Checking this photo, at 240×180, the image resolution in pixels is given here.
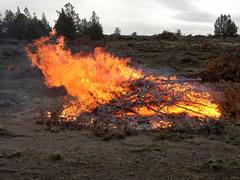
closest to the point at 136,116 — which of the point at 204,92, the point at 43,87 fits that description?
the point at 204,92

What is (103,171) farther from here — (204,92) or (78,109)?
(204,92)

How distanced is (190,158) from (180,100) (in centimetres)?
495

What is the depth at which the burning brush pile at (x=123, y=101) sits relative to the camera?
12289mm

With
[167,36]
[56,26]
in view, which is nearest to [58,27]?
[56,26]

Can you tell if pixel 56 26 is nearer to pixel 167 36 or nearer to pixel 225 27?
pixel 167 36

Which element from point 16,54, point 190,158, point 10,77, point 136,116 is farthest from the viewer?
point 16,54

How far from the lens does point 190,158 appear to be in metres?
8.61

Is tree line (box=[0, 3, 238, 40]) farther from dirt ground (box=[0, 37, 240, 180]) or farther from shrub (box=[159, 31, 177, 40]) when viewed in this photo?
dirt ground (box=[0, 37, 240, 180])

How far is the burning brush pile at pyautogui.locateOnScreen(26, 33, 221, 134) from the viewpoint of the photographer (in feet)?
40.3

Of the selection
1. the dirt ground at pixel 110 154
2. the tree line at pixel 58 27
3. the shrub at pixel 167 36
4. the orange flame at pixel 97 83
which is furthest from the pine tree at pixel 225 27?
the dirt ground at pixel 110 154

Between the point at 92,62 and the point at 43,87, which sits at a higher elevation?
the point at 92,62

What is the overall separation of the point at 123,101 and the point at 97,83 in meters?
1.47

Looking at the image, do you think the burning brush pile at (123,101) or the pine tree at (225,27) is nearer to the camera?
the burning brush pile at (123,101)

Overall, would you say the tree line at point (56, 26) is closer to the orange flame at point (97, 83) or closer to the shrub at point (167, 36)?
the shrub at point (167, 36)
